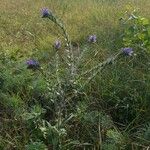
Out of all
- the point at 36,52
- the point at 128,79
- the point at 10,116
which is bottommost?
the point at 10,116

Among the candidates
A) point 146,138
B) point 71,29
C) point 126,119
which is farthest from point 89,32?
point 146,138

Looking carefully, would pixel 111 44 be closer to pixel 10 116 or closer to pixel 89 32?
pixel 89 32

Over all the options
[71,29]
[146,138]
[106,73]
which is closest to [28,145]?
[146,138]

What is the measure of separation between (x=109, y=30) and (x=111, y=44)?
0.56m

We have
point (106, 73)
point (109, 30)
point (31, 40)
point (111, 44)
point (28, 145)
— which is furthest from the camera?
point (31, 40)

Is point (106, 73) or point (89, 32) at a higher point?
point (89, 32)

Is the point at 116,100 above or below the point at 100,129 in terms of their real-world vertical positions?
above

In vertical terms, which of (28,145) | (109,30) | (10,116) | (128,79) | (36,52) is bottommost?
(28,145)

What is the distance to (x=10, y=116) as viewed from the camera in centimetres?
348

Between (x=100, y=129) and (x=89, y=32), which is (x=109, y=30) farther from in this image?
(x=100, y=129)

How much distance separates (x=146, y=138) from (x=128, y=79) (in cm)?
73

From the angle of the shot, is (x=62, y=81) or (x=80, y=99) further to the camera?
(x=80, y=99)

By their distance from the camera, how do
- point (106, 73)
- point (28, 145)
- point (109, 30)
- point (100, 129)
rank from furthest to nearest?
point (109, 30) → point (106, 73) → point (100, 129) → point (28, 145)

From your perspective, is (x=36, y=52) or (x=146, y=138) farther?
(x=36, y=52)
